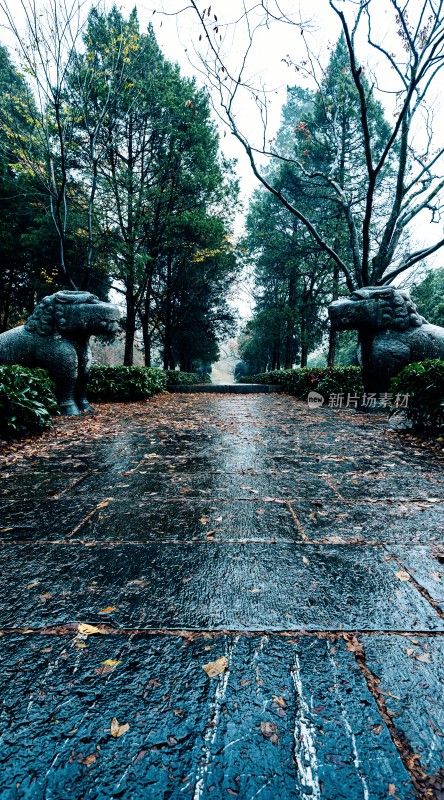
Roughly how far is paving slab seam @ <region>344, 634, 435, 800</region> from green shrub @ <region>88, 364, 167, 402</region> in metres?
8.51

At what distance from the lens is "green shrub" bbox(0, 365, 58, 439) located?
4035mm

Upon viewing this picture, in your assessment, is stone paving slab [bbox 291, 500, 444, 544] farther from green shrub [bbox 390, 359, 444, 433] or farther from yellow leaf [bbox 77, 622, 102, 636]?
green shrub [bbox 390, 359, 444, 433]

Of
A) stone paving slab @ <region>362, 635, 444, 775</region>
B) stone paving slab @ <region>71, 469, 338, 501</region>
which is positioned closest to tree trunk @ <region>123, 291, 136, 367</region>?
stone paving slab @ <region>71, 469, 338, 501</region>

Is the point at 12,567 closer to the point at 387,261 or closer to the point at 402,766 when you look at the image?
the point at 402,766

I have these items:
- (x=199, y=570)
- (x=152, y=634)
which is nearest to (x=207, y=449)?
(x=199, y=570)

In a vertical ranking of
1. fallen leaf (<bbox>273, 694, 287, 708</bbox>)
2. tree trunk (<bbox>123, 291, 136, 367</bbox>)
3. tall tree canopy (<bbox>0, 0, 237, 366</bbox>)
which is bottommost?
fallen leaf (<bbox>273, 694, 287, 708</bbox>)

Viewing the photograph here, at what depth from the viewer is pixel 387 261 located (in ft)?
33.4

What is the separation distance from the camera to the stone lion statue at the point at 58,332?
5570 mm

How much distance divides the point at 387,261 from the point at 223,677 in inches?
447

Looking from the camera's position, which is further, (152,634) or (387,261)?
A: (387,261)

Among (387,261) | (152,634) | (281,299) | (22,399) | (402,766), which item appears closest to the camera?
(402,766)

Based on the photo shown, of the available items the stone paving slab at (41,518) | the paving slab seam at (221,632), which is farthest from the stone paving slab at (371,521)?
the stone paving slab at (41,518)

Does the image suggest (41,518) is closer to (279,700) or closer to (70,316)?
(279,700)

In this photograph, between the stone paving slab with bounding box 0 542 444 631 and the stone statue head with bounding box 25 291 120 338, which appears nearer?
the stone paving slab with bounding box 0 542 444 631
